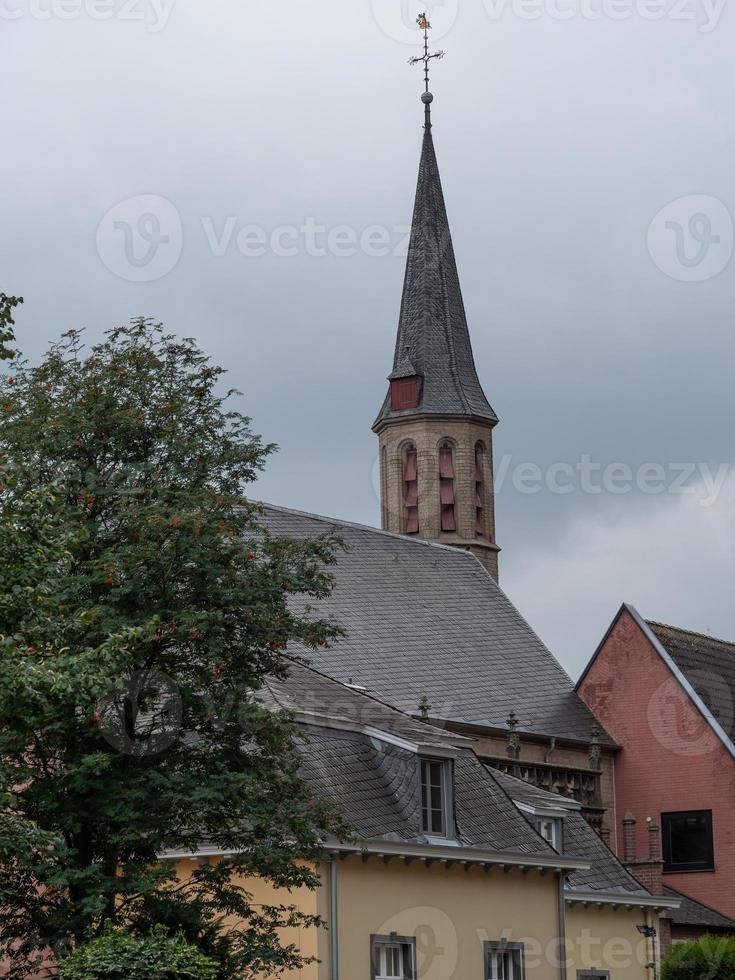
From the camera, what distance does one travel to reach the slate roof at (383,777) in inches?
947

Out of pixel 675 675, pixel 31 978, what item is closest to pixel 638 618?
pixel 675 675

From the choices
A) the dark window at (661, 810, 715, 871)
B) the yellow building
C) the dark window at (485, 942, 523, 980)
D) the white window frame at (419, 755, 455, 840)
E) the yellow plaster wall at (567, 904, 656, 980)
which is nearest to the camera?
the yellow building

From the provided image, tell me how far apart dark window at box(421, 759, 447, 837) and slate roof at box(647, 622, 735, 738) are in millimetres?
21037

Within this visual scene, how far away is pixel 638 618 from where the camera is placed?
46531 millimetres

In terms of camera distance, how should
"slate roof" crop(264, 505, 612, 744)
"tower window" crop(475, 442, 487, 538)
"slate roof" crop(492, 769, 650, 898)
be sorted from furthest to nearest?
"tower window" crop(475, 442, 487, 538) < "slate roof" crop(264, 505, 612, 744) < "slate roof" crop(492, 769, 650, 898)

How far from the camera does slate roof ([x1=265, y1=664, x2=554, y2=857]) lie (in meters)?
24.1

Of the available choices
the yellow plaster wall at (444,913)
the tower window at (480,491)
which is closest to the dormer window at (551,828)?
the yellow plaster wall at (444,913)

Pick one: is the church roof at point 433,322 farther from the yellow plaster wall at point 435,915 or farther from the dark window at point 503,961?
the dark window at point 503,961

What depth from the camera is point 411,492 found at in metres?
59.9

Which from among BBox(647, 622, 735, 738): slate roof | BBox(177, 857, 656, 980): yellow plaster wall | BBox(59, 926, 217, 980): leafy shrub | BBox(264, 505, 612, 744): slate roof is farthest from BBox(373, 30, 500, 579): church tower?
BBox(59, 926, 217, 980): leafy shrub

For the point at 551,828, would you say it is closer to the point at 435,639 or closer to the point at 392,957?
the point at 392,957

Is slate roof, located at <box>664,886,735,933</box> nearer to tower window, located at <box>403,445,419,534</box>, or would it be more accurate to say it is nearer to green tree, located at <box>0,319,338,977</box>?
tower window, located at <box>403,445,419,534</box>

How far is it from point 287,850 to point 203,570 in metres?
3.20

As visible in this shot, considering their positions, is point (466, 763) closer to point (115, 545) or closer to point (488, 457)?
point (115, 545)
